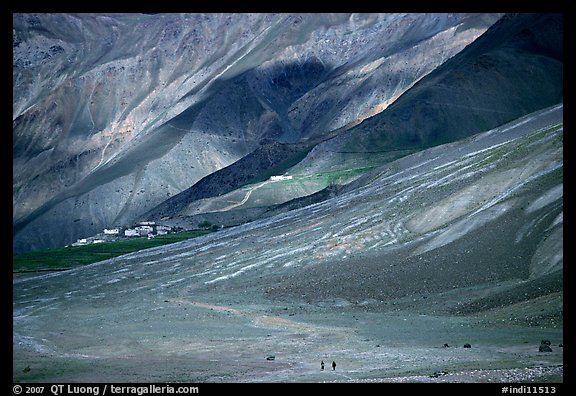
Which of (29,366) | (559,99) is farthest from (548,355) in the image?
(559,99)

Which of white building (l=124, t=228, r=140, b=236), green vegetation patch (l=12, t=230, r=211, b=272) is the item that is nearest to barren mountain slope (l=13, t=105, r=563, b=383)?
green vegetation patch (l=12, t=230, r=211, b=272)

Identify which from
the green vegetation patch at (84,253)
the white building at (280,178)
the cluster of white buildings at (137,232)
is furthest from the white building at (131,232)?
the white building at (280,178)
